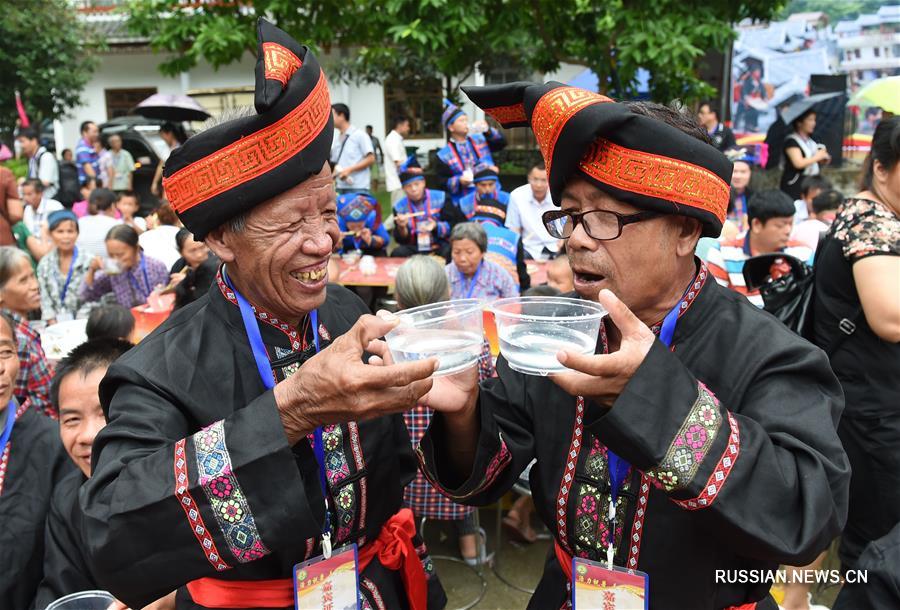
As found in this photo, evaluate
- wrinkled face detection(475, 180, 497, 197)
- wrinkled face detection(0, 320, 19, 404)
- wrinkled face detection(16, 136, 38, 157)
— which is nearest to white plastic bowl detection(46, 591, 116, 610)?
wrinkled face detection(0, 320, 19, 404)

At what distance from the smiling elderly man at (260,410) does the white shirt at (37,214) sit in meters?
9.27

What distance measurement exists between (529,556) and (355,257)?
4.24m

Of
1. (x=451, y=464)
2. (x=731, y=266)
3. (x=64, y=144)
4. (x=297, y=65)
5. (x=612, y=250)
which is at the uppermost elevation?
(x=297, y=65)

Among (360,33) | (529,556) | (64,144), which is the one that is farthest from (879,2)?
(64,144)

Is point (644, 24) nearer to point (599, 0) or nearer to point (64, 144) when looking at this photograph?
point (599, 0)

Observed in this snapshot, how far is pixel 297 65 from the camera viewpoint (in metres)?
1.82

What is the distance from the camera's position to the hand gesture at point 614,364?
1485mm

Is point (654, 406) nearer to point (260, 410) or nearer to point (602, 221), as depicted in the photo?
point (602, 221)

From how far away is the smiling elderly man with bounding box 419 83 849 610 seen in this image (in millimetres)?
1522

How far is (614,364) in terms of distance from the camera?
59.3 inches

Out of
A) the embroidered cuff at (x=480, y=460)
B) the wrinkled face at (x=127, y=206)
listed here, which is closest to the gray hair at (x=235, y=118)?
the embroidered cuff at (x=480, y=460)

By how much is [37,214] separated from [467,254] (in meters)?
7.11

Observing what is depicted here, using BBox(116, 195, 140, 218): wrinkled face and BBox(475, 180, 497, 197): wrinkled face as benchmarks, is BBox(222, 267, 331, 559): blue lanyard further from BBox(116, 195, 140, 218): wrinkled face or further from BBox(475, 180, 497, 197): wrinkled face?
BBox(116, 195, 140, 218): wrinkled face

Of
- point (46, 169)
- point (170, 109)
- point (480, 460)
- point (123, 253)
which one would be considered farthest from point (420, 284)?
point (46, 169)
